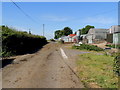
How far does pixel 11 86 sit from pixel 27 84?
1.78ft

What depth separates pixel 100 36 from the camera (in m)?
55.3

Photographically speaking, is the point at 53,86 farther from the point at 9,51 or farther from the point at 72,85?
the point at 9,51

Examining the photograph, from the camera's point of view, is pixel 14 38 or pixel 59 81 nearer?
pixel 59 81

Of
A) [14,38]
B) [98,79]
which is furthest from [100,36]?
[98,79]

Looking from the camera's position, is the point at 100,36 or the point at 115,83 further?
the point at 100,36

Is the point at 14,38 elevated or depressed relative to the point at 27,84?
elevated

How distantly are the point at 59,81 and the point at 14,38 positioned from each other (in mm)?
9507

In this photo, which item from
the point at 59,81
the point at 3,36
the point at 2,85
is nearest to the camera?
the point at 2,85

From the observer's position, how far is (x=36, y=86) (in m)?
4.77

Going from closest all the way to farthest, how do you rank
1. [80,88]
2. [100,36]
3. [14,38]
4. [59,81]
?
[80,88]
[59,81]
[14,38]
[100,36]

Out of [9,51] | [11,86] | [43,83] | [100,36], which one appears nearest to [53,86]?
[43,83]

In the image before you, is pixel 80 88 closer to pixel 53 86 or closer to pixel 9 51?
pixel 53 86

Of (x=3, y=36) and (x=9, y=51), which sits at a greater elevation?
(x=3, y=36)

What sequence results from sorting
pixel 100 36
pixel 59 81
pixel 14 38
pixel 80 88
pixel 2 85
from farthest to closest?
pixel 100 36, pixel 14 38, pixel 59 81, pixel 2 85, pixel 80 88
